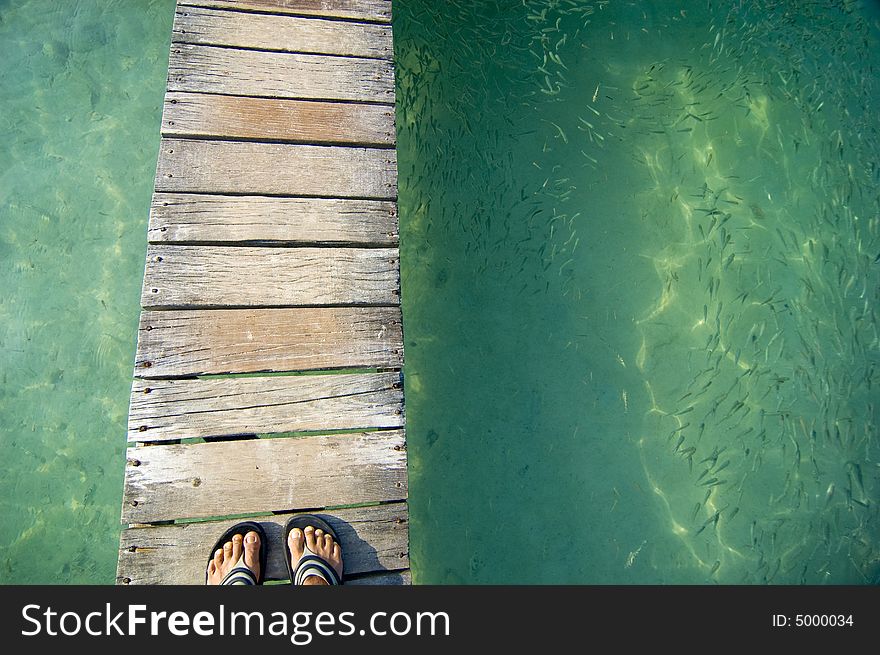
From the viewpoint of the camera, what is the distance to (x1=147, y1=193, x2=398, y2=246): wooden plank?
76.2 inches

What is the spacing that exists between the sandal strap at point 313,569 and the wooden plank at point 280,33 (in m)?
1.80

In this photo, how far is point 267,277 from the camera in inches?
75.7

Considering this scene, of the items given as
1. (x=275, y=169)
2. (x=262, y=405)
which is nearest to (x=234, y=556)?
(x=262, y=405)

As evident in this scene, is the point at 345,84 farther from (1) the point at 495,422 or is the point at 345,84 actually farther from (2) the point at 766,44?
(2) the point at 766,44

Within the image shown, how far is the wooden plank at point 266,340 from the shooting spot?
5.96 feet

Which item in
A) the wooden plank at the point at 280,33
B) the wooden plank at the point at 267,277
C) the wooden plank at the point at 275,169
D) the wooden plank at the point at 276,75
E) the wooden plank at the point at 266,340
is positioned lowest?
the wooden plank at the point at 266,340

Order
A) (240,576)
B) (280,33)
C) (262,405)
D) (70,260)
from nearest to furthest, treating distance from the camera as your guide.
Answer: (240,576) < (262,405) < (280,33) < (70,260)

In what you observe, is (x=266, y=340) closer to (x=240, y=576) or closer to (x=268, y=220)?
(x=268, y=220)

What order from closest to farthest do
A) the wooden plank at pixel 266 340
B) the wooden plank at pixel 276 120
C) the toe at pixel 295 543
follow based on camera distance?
the toe at pixel 295 543 < the wooden plank at pixel 266 340 < the wooden plank at pixel 276 120

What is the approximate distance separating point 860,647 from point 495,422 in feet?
5.01

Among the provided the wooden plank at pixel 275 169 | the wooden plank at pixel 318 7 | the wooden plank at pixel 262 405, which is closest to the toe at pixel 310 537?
the wooden plank at pixel 262 405

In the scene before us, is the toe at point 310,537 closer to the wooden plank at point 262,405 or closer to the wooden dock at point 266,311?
the wooden dock at point 266,311

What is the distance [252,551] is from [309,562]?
204mm

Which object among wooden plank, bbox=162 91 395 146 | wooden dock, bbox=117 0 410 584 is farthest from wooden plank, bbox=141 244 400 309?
wooden plank, bbox=162 91 395 146
